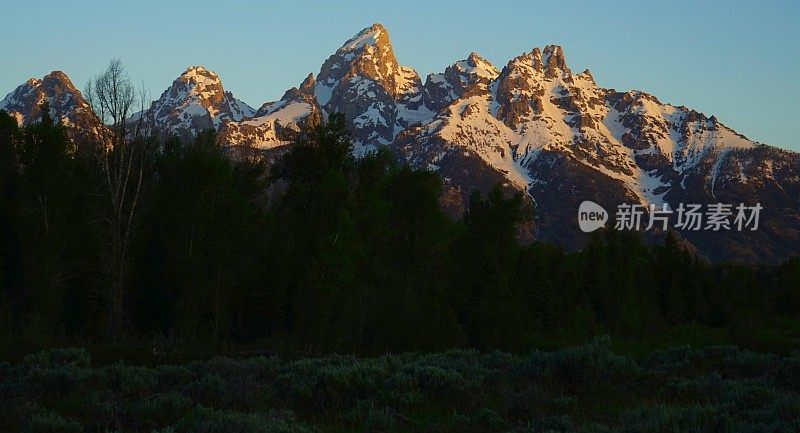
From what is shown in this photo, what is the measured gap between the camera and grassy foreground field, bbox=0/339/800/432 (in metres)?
9.99

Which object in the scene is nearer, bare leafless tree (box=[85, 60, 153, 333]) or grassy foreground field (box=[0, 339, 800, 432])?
grassy foreground field (box=[0, 339, 800, 432])

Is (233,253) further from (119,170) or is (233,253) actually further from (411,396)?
(411,396)

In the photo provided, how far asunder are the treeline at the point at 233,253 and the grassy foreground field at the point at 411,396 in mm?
12220

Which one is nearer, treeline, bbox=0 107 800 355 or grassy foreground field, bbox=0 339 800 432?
grassy foreground field, bbox=0 339 800 432

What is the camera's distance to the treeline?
31.0 meters

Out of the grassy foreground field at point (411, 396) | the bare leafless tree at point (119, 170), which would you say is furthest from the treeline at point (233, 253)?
the grassy foreground field at point (411, 396)

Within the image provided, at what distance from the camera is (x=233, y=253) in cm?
3469

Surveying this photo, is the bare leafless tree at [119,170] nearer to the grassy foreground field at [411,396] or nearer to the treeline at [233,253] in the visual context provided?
the treeline at [233,253]

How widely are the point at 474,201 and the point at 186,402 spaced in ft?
126

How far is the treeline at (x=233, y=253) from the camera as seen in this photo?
102ft

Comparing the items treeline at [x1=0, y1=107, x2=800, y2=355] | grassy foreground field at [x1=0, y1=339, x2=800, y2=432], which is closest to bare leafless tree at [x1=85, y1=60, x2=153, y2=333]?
treeline at [x1=0, y1=107, x2=800, y2=355]

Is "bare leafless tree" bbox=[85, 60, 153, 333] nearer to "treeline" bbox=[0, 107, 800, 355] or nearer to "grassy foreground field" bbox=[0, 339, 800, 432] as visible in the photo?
"treeline" bbox=[0, 107, 800, 355]

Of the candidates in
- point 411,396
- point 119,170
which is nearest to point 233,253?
point 119,170

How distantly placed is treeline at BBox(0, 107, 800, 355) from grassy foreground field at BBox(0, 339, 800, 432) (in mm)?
12220
